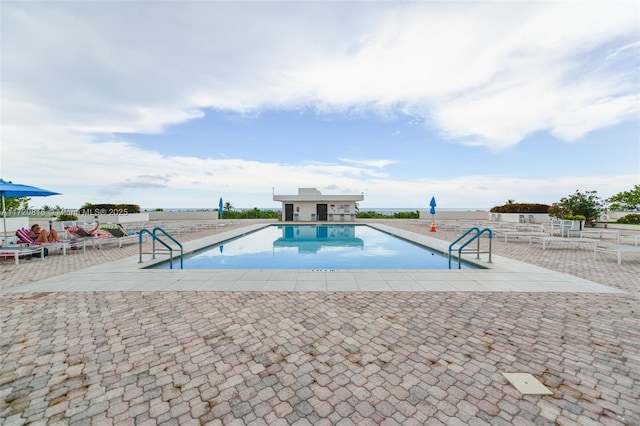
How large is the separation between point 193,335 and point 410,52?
13325 mm

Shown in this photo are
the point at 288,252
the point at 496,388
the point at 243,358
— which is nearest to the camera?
the point at 496,388

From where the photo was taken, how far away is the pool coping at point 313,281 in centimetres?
527

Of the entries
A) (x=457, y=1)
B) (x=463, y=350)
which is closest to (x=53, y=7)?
(x=457, y=1)

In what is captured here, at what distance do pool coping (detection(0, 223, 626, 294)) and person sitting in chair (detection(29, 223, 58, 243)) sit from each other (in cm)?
429

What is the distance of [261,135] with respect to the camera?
88.8 feet

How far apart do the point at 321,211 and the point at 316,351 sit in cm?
2390

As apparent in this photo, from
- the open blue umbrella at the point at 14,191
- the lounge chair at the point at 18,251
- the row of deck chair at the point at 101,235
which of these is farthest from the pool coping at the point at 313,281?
the row of deck chair at the point at 101,235

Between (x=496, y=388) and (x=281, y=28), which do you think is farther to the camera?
(x=281, y=28)

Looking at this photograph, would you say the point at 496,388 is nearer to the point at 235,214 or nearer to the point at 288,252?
the point at 288,252

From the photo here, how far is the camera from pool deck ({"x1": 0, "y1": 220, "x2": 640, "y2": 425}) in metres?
2.10

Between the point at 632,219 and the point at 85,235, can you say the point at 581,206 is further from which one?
the point at 85,235

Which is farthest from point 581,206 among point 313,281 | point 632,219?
point 313,281

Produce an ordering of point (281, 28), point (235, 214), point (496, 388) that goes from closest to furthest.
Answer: point (496, 388) < point (281, 28) < point (235, 214)

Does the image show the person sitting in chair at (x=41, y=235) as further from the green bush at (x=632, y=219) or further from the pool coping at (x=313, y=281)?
the green bush at (x=632, y=219)
